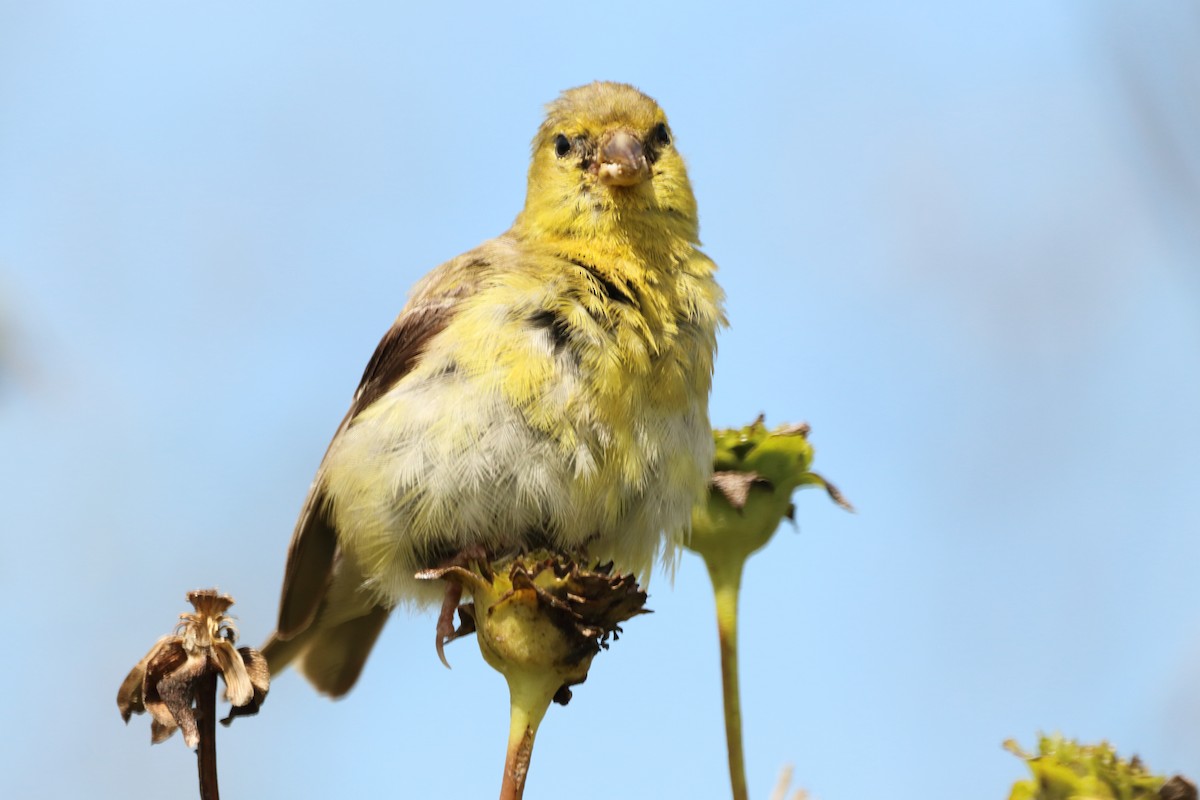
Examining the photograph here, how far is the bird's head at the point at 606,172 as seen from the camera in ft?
14.0

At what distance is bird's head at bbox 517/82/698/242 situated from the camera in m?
4.27

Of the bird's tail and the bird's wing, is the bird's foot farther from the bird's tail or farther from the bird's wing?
the bird's tail

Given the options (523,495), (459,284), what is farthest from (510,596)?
(459,284)

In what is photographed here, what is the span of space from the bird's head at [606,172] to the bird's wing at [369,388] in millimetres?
316

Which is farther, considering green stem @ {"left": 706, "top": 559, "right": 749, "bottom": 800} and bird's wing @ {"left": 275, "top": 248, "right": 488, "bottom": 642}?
A: bird's wing @ {"left": 275, "top": 248, "right": 488, "bottom": 642}

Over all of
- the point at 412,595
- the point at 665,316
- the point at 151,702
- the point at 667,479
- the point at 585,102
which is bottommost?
the point at 151,702

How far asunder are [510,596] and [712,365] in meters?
1.70

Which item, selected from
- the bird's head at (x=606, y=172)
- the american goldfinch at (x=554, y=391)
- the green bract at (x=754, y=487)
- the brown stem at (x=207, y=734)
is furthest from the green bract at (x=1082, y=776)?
the bird's head at (x=606, y=172)

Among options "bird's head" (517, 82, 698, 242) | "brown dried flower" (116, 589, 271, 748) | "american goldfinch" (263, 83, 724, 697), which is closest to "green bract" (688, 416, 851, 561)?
"american goldfinch" (263, 83, 724, 697)

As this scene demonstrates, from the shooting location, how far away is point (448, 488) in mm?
3789

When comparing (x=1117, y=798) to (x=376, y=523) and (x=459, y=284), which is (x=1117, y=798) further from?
(x=459, y=284)

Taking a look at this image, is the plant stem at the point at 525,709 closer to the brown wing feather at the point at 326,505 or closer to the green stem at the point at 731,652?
the green stem at the point at 731,652

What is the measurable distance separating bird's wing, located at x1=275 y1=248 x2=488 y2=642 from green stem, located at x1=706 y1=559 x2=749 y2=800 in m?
1.22

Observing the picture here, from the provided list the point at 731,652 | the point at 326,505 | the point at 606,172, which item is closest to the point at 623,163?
the point at 606,172
